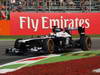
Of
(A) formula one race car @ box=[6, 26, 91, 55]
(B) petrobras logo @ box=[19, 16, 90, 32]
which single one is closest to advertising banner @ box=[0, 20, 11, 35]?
(B) petrobras logo @ box=[19, 16, 90, 32]

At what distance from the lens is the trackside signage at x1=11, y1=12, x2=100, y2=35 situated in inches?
1019

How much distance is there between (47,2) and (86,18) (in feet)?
11.5

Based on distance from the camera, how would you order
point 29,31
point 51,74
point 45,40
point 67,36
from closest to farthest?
point 51,74
point 45,40
point 67,36
point 29,31

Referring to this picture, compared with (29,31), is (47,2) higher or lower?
higher

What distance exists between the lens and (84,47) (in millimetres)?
15102

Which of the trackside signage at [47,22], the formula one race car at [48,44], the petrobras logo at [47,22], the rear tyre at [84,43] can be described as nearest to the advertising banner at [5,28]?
the trackside signage at [47,22]

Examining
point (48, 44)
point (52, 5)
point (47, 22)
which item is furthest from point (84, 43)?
point (52, 5)

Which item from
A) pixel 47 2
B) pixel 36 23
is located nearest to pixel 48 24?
pixel 36 23

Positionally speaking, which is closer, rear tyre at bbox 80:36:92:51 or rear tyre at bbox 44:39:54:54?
rear tyre at bbox 44:39:54:54

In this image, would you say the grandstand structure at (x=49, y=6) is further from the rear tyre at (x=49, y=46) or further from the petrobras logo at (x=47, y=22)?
the rear tyre at (x=49, y=46)

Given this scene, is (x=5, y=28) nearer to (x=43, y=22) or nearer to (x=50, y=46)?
(x=43, y=22)

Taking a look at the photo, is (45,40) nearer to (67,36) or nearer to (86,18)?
(67,36)

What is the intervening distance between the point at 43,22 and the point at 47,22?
0.95ft

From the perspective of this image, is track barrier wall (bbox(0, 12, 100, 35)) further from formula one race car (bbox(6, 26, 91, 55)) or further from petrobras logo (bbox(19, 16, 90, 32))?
formula one race car (bbox(6, 26, 91, 55))
